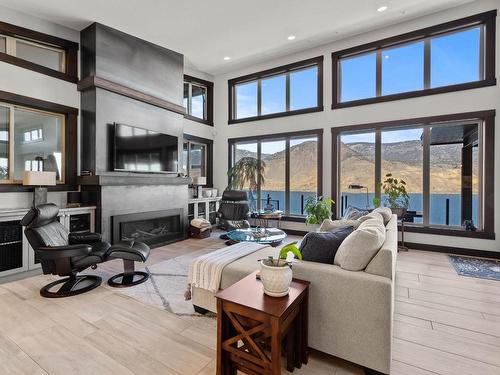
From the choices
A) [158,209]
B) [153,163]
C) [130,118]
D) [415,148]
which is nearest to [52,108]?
[130,118]

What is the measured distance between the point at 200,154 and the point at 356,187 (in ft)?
13.6

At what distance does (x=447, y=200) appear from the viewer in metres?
4.73

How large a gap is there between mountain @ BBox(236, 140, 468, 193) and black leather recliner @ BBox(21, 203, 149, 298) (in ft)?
13.4

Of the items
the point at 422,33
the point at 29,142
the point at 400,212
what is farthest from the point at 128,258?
the point at 422,33

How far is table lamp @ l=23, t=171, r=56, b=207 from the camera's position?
359cm

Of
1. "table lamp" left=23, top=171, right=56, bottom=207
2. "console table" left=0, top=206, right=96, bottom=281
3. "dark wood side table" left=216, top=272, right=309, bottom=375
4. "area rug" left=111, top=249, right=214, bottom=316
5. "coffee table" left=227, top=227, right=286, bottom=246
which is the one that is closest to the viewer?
"dark wood side table" left=216, top=272, right=309, bottom=375

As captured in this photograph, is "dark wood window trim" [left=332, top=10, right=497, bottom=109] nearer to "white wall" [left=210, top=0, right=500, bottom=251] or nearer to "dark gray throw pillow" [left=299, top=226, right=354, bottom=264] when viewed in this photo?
"white wall" [left=210, top=0, right=500, bottom=251]

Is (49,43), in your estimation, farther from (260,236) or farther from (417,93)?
(417,93)

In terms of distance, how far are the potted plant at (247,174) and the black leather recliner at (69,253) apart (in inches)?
141

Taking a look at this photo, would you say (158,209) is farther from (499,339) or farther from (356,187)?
(499,339)

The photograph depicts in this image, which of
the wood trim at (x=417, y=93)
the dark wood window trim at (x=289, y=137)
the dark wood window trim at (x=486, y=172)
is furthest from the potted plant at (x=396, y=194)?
the wood trim at (x=417, y=93)

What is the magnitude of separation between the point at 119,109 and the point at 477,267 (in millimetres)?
6244

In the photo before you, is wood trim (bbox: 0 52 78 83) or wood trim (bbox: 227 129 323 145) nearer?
wood trim (bbox: 0 52 78 83)

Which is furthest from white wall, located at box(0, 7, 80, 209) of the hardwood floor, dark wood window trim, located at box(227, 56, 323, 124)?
dark wood window trim, located at box(227, 56, 323, 124)
